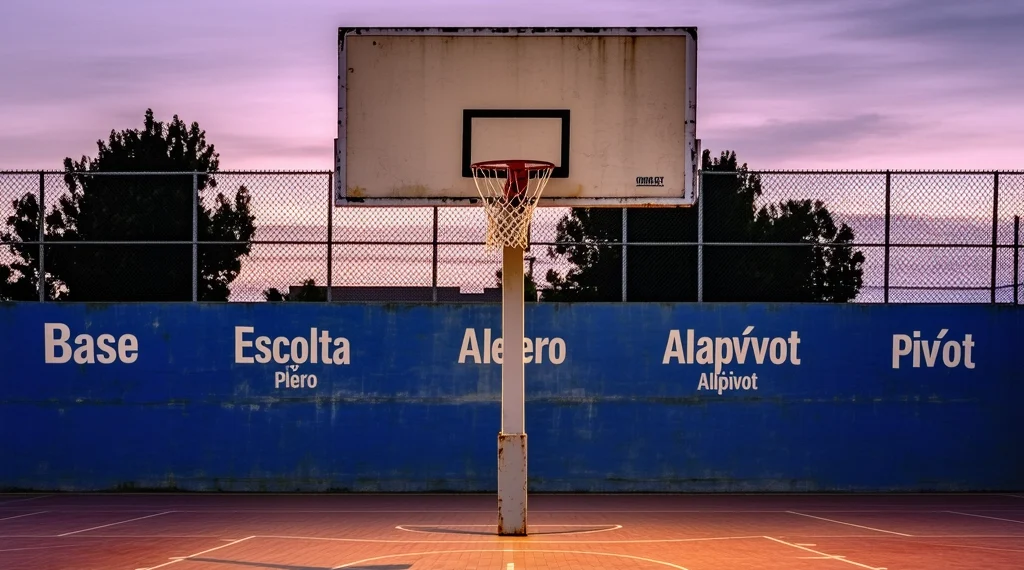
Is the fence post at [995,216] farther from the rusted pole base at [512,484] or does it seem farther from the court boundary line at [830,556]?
the rusted pole base at [512,484]

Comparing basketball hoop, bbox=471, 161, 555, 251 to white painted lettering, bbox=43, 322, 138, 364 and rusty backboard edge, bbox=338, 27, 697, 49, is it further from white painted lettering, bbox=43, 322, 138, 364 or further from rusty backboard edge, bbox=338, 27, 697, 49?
white painted lettering, bbox=43, 322, 138, 364

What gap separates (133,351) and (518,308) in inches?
370

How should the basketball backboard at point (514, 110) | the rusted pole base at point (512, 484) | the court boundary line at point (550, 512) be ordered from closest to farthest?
the rusted pole base at point (512, 484) < the basketball backboard at point (514, 110) < the court boundary line at point (550, 512)

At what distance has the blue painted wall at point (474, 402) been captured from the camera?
2214 cm

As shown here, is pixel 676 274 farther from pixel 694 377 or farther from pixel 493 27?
pixel 493 27

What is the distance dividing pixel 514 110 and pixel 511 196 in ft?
4.25

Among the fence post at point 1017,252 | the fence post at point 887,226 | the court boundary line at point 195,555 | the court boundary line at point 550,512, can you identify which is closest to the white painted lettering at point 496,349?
the court boundary line at point 550,512

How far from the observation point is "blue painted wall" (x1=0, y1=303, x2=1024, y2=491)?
22.1 metres

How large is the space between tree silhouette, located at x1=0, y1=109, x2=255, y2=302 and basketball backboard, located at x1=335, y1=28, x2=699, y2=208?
11002 millimetres

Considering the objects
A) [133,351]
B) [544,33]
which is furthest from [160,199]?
[544,33]

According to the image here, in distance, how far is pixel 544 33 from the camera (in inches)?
652

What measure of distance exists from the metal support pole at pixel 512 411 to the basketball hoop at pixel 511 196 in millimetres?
341

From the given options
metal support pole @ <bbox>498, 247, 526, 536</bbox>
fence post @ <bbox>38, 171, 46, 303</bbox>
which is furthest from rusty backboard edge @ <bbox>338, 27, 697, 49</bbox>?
fence post @ <bbox>38, 171, 46, 303</bbox>

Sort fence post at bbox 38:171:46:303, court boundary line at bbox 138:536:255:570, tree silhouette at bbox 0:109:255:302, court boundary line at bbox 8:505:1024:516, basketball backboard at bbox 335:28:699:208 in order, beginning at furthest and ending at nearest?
tree silhouette at bbox 0:109:255:302 < fence post at bbox 38:171:46:303 < court boundary line at bbox 8:505:1024:516 < basketball backboard at bbox 335:28:699:208 < court boundary line at bbox 138:536:255:570
